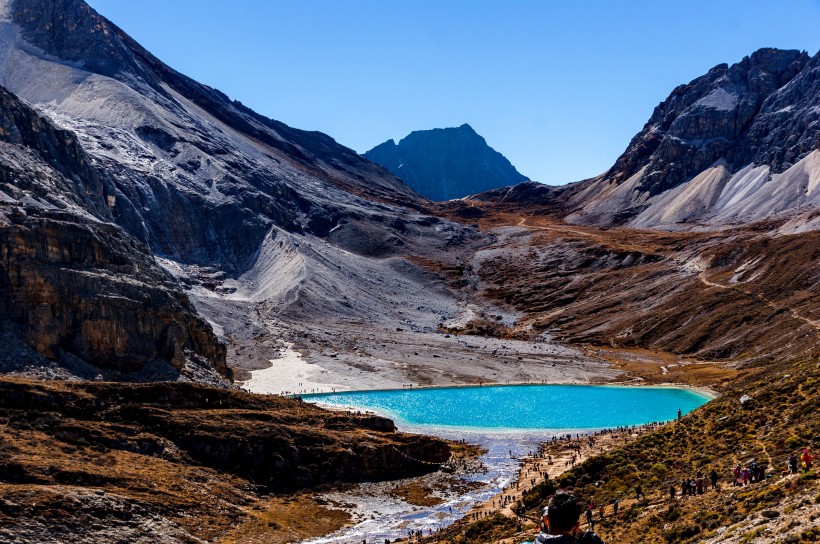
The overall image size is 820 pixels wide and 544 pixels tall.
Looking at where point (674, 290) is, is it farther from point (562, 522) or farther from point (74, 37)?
point (74, 37)

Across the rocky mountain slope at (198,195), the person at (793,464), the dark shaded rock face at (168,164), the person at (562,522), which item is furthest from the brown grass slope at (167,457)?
the dark shaded rock face at (168,164)

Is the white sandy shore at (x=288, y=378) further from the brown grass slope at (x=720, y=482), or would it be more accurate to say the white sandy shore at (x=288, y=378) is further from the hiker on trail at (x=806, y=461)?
the hiker on trail at (x=806, y=461)

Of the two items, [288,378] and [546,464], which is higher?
[546,464]

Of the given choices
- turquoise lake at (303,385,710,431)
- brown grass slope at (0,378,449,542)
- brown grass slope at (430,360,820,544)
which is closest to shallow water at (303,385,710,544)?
turquoise lake at (303,385,710,431)

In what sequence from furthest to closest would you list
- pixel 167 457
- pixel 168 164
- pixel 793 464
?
pixel 168 164
pixel 167 457
pixel 793 464

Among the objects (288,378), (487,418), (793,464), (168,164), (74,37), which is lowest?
(288,378)

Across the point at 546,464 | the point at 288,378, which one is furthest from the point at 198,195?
the point at 546,464
